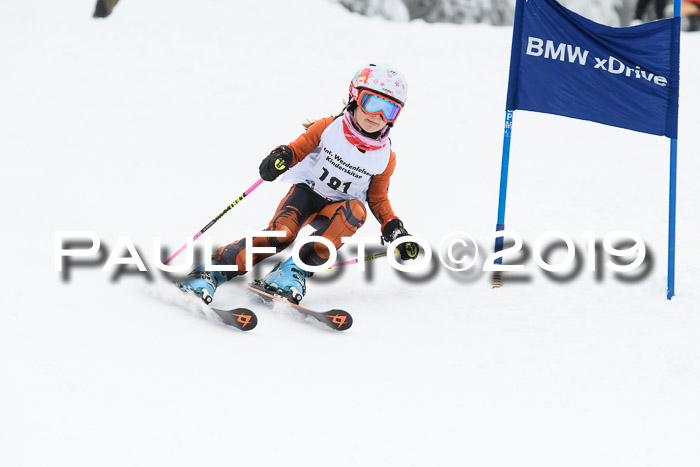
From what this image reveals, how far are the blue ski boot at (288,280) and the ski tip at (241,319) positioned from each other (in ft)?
2.01

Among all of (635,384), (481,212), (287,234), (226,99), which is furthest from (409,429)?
(226,99)

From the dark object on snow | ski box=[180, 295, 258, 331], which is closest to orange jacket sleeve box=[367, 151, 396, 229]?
ski box=[180, 295, 258, 331]

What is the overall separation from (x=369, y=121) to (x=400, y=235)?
86 cm

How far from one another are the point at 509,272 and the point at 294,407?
2498mm

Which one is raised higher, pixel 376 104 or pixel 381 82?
pixel 381 82

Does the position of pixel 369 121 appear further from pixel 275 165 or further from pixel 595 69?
pixel 595 69

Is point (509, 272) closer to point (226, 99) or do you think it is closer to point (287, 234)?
point (287, 234)

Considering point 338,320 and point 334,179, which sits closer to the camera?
point 338,320

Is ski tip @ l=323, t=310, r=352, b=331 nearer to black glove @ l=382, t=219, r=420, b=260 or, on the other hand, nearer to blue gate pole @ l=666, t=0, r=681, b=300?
black glove @ l=382, t=219, r=420, b=260

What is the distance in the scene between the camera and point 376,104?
473 centimetres

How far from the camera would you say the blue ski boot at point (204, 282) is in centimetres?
446

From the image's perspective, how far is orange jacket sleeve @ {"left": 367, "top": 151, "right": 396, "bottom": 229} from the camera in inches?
204

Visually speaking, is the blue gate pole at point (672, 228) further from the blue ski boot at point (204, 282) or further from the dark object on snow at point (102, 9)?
the dark object on snow at point (102, 9)

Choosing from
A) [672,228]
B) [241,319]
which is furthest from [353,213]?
[672,228]
